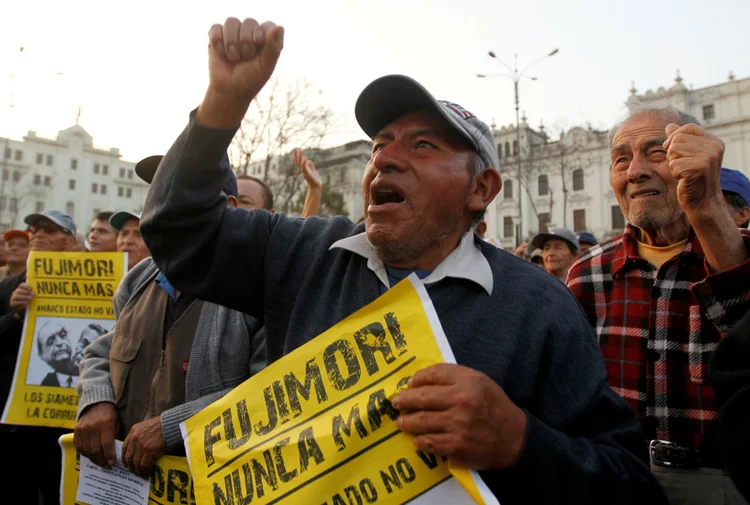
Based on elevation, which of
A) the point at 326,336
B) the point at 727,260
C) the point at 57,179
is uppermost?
the point at 57,179

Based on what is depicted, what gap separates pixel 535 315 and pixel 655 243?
1129mm

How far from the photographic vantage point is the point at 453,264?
1.49 meters

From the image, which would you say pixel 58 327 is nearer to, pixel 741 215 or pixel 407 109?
pixel 407 109

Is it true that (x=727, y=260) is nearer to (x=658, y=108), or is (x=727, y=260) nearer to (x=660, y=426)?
(x=660, y=426)

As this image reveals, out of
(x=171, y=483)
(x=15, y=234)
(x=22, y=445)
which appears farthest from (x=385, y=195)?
(x=15, y=234)

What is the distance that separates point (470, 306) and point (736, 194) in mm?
2250

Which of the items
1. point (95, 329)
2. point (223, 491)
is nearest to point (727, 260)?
point (223, 491)

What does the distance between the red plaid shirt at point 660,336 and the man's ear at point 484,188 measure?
68 centimetres

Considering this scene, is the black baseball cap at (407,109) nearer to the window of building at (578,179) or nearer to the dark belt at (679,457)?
the dark belt at (679,457)

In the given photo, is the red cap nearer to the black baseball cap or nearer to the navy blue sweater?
the navy blue sweater

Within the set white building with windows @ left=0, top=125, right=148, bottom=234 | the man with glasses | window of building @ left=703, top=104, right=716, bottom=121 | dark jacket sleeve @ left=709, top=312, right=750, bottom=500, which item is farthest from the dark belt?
white building with windows @ left=0, top=125, right=148, bottom=234

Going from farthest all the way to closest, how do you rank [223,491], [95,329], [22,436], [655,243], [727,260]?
1. [22,436]
2. [95,329]
3. [655,243]
4. [727,260]
5. [223,491]

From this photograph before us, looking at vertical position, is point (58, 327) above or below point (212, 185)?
below

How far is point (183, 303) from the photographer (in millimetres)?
2305
